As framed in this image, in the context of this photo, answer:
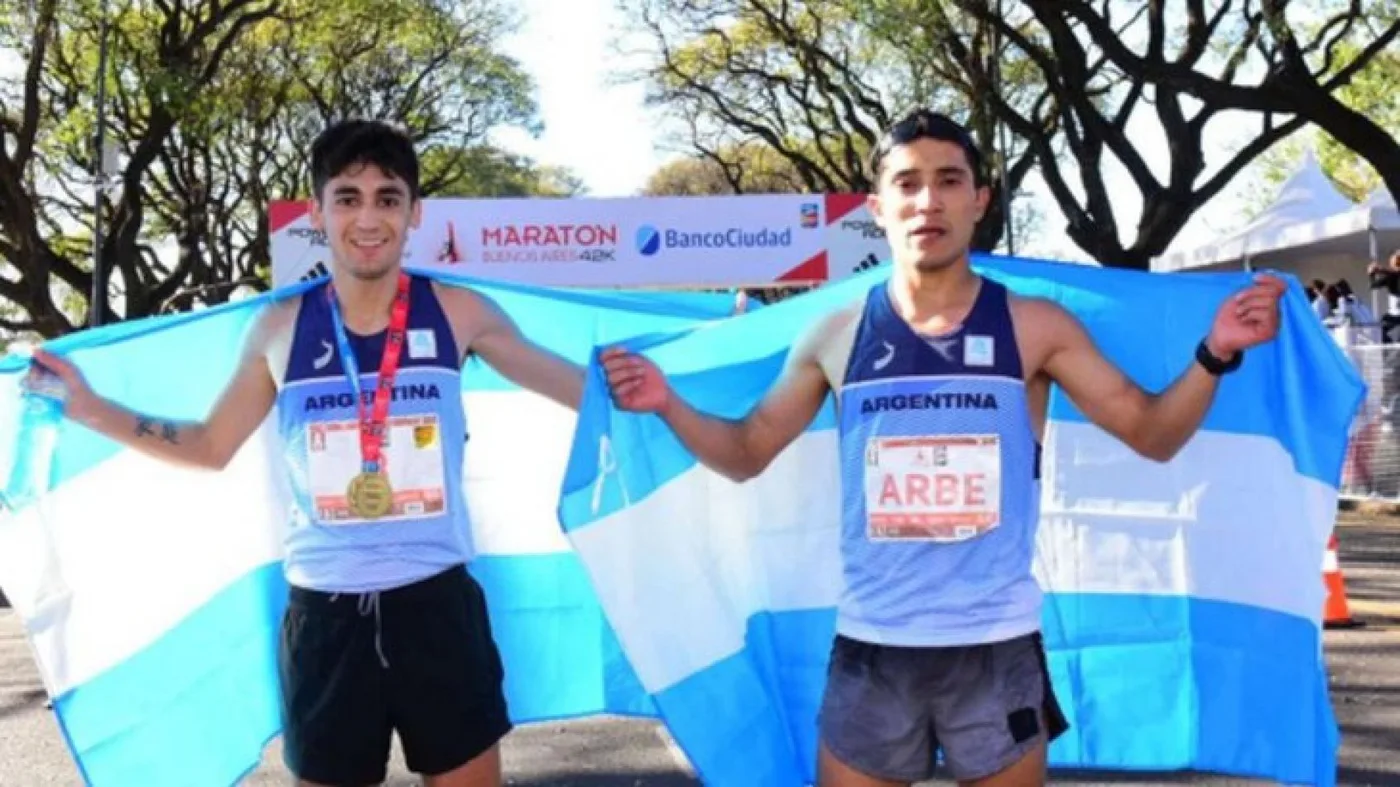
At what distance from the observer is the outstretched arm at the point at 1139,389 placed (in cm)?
350

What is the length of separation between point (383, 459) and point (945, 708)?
1.30m

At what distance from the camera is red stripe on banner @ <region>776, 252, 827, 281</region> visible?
1859cm

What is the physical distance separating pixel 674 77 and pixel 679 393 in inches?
1426

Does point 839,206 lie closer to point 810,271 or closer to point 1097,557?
point 810,271

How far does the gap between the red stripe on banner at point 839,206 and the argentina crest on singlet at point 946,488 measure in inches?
595

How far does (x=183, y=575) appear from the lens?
4562 mm

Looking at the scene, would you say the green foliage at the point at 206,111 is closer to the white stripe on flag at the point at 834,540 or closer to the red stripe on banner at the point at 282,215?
the red stripe on banner at the point at 282,215

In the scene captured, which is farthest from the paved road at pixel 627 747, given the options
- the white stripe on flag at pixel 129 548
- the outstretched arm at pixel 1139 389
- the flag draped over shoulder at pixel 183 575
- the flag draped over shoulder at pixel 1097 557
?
the outstretched arm at pixel 1139 389

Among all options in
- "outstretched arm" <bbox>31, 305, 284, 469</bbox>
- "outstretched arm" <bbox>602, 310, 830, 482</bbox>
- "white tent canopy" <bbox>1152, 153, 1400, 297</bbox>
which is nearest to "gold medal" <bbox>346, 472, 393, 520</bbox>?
"outstretched arm" <bbox>31, 305, 284, 469</bbox>

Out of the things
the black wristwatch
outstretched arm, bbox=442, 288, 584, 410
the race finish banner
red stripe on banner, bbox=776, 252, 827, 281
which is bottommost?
the black wristwatch

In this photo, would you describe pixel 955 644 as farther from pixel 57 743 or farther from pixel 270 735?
pixel 57 743

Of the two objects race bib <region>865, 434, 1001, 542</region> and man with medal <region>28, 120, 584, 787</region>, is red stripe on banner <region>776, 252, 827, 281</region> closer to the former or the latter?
man with medal <region>28, 120, 584, 787</region>

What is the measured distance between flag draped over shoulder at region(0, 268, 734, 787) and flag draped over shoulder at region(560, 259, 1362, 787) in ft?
1.15

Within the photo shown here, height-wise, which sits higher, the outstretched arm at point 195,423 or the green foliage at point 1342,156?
the green foliage at point 1342,156
